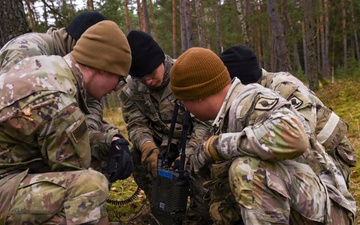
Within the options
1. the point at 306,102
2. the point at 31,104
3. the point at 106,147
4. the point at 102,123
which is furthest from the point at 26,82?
the point at 306,102

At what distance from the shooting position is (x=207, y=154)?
8.29ft

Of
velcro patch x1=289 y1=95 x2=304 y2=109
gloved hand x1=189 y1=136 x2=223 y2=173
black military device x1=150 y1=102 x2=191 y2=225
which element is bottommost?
black military device x1=150 y1=102 x2=191 y2=225

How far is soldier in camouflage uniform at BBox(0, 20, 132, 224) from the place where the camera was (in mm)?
2178

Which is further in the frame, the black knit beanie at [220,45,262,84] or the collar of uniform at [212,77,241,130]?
the black knit beanie at [220,45,262,84]

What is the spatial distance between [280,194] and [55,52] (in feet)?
7.15

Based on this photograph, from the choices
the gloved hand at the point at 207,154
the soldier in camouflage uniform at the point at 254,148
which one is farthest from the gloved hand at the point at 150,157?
the soldier in camouflage uniform at the point at 254,148

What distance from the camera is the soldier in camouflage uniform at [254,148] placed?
2.26 m

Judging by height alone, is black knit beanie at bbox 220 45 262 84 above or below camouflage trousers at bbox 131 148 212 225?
above

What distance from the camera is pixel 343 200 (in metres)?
2.54

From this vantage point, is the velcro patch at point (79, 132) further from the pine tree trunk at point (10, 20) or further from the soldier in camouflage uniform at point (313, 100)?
the pine tree trunk at point (10, 20)

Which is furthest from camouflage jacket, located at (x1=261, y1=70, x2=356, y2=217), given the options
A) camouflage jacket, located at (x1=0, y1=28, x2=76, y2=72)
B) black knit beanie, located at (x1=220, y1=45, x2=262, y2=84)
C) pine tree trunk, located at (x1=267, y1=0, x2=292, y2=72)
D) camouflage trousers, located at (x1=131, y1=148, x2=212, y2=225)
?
pine tree trunk, located at (x1=267, y1=0, x2=292, y2=72)

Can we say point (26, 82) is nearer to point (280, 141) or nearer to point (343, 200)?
point (280, 141)

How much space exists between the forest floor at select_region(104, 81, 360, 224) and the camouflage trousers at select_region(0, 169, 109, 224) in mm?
1168

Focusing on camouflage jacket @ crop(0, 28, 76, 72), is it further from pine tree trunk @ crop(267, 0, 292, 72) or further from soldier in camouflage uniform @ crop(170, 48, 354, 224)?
pine tree trunk @ crop(267, 0, 292, 72)
